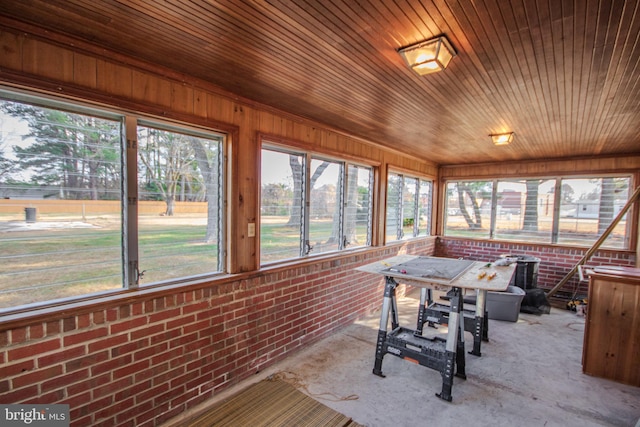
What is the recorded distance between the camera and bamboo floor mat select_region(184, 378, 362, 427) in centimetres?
215

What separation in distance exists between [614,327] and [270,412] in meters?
3.22

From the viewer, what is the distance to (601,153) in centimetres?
486

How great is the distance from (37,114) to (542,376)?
14.8 feet

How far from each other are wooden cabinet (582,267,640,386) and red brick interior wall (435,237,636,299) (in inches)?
102

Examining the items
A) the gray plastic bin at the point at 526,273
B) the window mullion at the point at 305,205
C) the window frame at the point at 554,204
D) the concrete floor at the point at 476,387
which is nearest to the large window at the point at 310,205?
the window mullion at the point at 305,205

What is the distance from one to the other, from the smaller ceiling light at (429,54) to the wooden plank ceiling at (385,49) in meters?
0.05

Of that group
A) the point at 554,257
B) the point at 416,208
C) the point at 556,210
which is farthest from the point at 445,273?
the point at 556,210

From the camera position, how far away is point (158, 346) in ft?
6.89

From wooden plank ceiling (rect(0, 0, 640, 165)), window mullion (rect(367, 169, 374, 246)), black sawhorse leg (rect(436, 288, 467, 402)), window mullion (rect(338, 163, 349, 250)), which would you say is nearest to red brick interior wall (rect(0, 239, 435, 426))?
window mullion (rect(338, 163, 349, 250))

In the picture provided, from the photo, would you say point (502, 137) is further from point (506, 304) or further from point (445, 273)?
point (506, 304)

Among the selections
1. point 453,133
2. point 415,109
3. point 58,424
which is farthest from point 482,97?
point 58,424

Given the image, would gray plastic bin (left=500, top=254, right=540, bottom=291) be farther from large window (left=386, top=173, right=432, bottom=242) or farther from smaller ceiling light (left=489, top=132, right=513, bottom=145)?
smaller ceiling light (left=489, top=132, right=513, bottom=145)

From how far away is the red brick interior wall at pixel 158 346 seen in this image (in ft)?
5.37

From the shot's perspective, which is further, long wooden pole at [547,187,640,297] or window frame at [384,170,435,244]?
window frame at [384,170,435,244]
